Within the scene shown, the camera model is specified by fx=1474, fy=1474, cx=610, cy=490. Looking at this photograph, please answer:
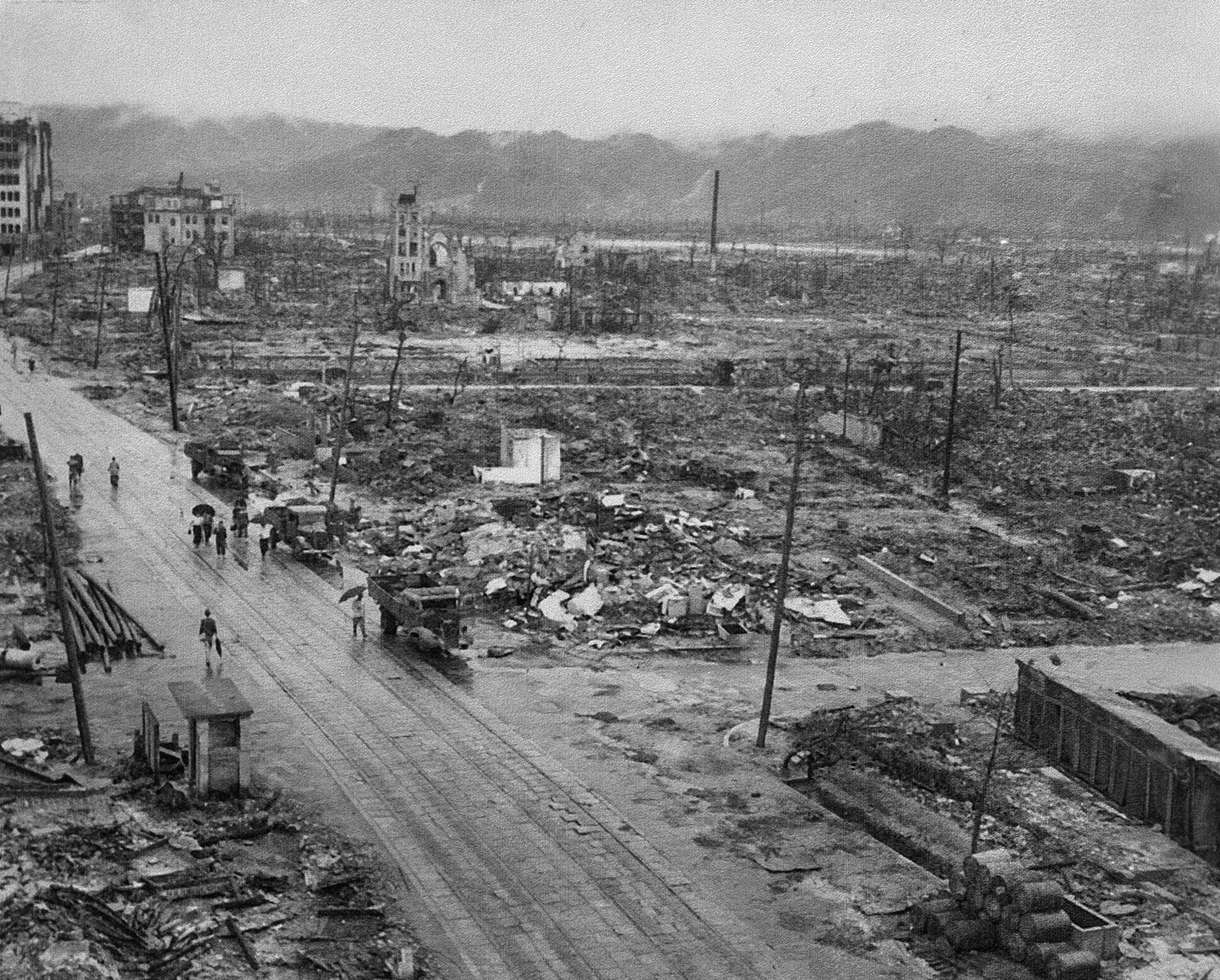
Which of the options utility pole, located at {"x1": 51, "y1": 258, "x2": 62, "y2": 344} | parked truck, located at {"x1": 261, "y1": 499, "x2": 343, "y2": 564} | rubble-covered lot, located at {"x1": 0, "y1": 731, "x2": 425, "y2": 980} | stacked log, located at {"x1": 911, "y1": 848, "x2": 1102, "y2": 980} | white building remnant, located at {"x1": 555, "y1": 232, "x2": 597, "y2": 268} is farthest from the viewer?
white building remnant, located at {"x1": 555, "y1": 232, "x2": 597, "y2": 268}

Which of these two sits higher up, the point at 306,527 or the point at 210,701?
the point at 210,701

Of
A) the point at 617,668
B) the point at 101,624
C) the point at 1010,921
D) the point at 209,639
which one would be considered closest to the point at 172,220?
the point at 101,624

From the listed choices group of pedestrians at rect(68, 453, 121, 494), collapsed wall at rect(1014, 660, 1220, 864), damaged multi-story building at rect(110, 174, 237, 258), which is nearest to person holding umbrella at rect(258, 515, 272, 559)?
group of pedestrians at rect(68, 453, 121, 494)

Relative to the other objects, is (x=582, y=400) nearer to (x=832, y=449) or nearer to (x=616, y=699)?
(x=832, y=449)

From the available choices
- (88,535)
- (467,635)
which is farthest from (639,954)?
(88,535)

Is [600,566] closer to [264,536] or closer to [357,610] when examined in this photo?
[357,610]

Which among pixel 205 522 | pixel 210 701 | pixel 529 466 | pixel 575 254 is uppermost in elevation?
pixel 575 254

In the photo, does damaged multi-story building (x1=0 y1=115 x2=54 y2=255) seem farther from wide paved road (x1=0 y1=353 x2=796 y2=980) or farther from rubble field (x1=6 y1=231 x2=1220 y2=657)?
wide paved road (x1=0 y1=353 x2=796 y2=980)

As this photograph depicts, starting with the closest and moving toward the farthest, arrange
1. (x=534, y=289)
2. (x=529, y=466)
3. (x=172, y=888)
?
(x=172, y=888) < (x=529, y=466) < (x=534, y=289)
